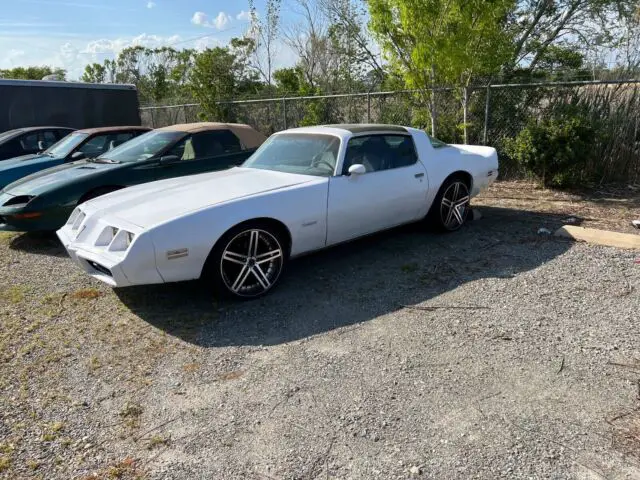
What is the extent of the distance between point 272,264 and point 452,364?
6.05 feet

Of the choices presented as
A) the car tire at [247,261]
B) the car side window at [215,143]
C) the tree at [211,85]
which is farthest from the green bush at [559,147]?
the tree at [211,85]

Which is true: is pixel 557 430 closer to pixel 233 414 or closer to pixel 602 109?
pixel 233 414

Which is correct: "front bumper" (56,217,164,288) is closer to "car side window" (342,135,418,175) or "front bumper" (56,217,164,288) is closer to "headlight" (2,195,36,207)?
"car side window" (342,135,418,175)

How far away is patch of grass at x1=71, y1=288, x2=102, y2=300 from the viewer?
454 cm

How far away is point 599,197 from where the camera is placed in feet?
25.7

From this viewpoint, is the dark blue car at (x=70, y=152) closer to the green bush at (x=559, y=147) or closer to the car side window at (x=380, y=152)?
the car side window at (x=380, y=152)

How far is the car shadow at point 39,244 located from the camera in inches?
239

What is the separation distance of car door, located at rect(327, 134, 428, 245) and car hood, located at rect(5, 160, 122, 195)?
3.42 meters

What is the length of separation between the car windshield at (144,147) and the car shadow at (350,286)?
9.17ft

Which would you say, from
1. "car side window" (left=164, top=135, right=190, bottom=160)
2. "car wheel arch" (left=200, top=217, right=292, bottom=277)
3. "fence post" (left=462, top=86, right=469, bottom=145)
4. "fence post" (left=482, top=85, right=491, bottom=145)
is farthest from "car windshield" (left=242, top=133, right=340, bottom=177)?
"fence post" (left=482, top=85, right=491, bottom=145)

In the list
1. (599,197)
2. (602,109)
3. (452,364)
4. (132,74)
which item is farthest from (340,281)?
(132,74)

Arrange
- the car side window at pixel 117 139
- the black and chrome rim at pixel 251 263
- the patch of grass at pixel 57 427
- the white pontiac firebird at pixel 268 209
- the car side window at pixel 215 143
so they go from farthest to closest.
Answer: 1. the car side window at pixel 117 139
2. the car side window at pixel 215 143
3. the black and chrome rim at pixel 251 263
4. the white pontiac firebird at pixel 268 209
5. the patch of grass at pixel 57 427

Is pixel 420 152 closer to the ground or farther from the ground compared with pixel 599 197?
farther from the ground

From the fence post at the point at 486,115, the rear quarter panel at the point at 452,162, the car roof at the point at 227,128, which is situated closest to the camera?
the rear quarter panel at the point at 452,162
